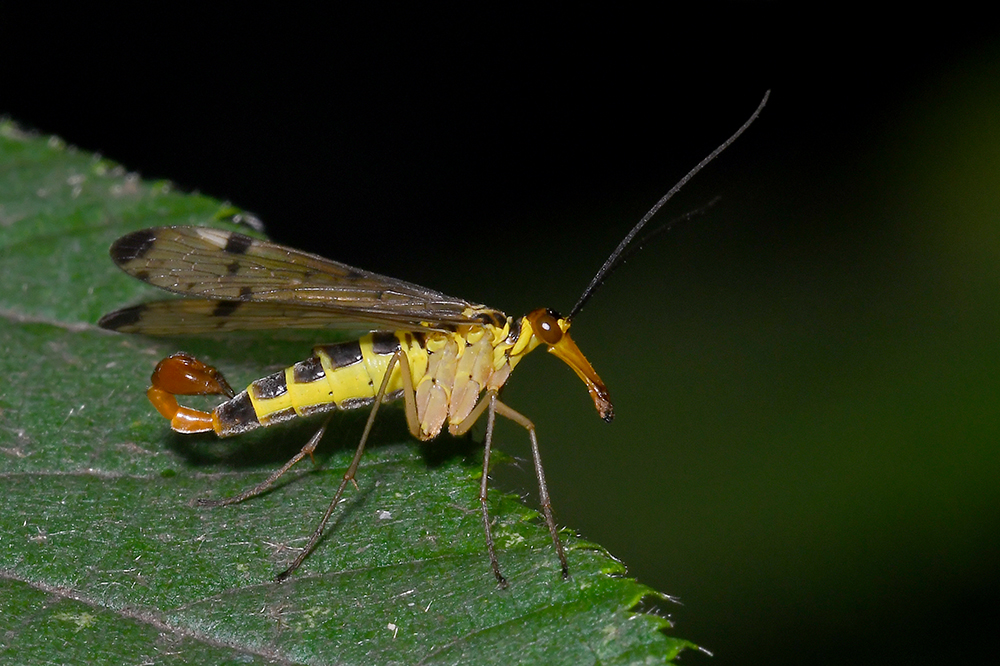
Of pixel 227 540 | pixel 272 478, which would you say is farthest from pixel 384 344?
pixel 227 540

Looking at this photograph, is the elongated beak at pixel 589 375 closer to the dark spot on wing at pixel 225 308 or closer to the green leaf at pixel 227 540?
the green leaf at pixel 227 540

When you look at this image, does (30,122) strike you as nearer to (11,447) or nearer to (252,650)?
(11,447)

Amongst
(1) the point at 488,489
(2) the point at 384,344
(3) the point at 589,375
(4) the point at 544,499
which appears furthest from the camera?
(3) the point at 589,375

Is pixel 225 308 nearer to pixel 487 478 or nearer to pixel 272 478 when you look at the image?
pixel 272 478

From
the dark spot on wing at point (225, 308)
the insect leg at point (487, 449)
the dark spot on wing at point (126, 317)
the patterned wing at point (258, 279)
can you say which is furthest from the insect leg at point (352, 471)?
the dark spot on wing at point (126, 317)

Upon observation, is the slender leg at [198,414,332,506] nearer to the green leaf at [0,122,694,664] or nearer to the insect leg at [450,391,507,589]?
the green leaf at [0,122,694,664]

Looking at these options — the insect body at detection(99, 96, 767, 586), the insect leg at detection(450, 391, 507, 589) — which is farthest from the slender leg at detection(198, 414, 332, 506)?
the insect leg at detection(450, 391, 507, 589)

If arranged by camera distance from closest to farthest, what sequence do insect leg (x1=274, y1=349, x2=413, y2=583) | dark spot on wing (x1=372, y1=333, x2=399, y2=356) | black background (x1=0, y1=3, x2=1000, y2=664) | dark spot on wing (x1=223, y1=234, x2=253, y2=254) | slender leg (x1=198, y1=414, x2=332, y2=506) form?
1. insect leg (x1=274, y1=349, x2=413, y2=583)
2. slender leg (x1=198, y1=414, x2=332, y2=506)
3. dark spot on wing (x1=372, y1=333, x2=399, y2=356)
4. dark spot on wing (x1=223, y1=234, x2=253, y2=254)
5. black background (x1=0, y1=3, x2=1000, y2=664)
